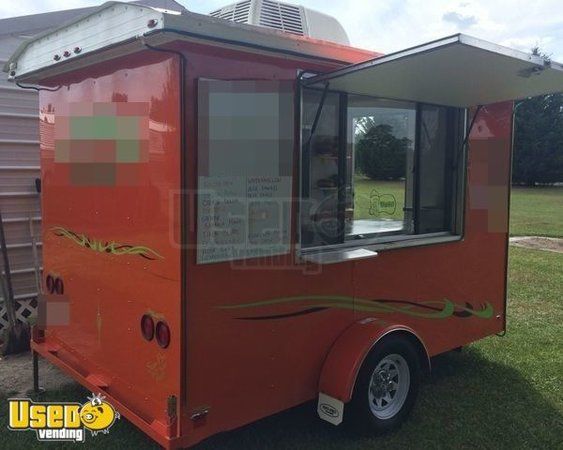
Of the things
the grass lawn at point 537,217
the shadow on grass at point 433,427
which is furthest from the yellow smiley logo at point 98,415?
the grass lawn at point 537,217

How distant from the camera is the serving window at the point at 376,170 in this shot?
3555 mm

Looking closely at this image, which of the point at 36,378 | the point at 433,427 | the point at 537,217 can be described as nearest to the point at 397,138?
the point at 433,427

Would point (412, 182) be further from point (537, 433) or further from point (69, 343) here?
point (69, 343)

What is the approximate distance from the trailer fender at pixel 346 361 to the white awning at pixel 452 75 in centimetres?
154

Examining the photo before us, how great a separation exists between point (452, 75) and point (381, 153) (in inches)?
35.2

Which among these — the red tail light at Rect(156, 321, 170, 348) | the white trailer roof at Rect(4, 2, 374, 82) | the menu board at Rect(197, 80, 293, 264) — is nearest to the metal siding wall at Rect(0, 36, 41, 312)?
the white trailer roof at Rect(4, 2, 374, 82)

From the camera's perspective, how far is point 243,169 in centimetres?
311

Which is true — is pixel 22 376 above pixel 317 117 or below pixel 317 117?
below

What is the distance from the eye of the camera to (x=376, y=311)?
156 inches

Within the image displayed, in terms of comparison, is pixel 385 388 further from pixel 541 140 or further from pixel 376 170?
pixel 541 140

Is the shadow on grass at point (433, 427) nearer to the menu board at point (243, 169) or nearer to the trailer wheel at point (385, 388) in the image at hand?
the trailer wheel at point (385, 388)

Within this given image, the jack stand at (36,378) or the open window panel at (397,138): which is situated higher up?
the open window panel at (397,138)

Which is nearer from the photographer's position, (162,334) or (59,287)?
(162,334)

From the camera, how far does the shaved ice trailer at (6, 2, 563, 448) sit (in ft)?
9.74
